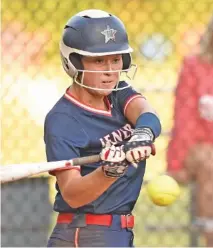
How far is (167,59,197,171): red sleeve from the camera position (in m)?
6.31

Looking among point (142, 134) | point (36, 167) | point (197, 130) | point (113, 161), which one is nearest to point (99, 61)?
point (142, 134)

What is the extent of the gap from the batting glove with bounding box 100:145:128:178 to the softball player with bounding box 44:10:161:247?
31 centimetres

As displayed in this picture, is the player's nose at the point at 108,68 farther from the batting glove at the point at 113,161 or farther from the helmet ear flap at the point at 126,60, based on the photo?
the batting glove at the point at 113,161

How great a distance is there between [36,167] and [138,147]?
53 centimetres

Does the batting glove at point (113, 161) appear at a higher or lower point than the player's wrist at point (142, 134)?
lower

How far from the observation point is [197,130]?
6340 millimetres

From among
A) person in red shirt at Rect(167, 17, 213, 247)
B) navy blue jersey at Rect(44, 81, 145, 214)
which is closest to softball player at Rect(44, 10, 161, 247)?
navy blue jersey at Rect(44, 81, 145, 214)

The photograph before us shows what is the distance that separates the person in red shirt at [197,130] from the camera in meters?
6.24

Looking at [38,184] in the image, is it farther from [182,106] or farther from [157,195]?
[157,195]

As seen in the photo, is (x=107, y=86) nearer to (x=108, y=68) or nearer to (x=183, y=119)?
(x=108, y=68)

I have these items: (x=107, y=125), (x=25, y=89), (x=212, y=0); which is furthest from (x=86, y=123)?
(x=212, y=0)

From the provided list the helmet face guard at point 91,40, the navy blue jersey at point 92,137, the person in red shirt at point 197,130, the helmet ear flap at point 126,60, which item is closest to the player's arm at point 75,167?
the navy blue jersey at point 92,137

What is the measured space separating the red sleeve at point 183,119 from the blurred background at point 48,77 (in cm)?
57

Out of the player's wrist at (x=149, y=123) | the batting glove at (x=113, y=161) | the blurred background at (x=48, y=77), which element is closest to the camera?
the batting glove at (x=113, y=161)
